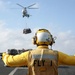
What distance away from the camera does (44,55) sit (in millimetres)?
6375

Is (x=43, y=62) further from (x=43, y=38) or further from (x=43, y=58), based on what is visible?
(x=43, y=38)

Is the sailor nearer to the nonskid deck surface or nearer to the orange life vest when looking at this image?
the orange life vest

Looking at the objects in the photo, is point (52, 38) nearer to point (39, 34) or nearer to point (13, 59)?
point (39, 34)

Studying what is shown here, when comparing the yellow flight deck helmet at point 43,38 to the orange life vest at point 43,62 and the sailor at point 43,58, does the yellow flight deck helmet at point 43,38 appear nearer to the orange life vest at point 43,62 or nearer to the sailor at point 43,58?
the sailor at point 43,58

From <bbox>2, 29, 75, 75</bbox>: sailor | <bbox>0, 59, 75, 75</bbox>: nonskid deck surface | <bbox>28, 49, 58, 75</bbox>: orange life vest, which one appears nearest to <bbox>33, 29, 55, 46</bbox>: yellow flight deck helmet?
<bbox>2, 29, 75, 75</bbox>: sailor

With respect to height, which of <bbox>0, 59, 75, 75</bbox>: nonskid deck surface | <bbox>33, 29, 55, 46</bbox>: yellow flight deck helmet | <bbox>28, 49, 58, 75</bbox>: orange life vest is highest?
<bbox>33, 29, 55, 46</bbox>: yellow flight deck helmet

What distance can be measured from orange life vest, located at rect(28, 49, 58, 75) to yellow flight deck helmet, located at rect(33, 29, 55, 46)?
15cm

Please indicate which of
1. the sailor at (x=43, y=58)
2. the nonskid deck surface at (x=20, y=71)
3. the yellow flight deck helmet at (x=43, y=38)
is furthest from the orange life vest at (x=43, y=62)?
the nonskid deck surface at (x=20, y=71)

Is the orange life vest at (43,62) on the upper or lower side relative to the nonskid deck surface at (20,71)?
upper

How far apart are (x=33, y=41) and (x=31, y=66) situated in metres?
0.47

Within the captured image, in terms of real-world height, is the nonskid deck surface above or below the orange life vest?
below

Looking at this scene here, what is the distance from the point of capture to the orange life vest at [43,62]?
636 centimetres

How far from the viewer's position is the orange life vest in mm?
6359

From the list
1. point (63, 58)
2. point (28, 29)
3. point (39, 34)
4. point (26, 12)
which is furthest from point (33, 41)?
point (26, 12)
